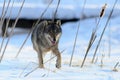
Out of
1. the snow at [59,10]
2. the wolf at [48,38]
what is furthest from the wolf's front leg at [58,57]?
the snow at [59,10]

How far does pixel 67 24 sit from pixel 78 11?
1.07 feet

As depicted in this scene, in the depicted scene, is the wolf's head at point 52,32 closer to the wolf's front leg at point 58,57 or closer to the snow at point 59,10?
the wolf's front leg at point 58,57

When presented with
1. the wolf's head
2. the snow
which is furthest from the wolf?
the snow

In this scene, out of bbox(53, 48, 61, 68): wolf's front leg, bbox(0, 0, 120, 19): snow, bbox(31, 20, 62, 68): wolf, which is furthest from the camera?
bbox(0, 0, 120, 19): snow

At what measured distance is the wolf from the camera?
504 centimetres

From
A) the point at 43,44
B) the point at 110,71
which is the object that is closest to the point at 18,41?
the point at 43,44

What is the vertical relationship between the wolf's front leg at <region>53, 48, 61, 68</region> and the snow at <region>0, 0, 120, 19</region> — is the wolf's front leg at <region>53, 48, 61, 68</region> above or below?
above

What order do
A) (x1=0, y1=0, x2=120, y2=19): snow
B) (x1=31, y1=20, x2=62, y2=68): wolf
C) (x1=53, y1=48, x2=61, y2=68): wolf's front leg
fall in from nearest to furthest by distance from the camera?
(x1=53, y1=48, x2=61, y2=68): wolf's front leg, (x1=31, y1=20, x2=62, y2=68): wolf, (x1=0, y1=0, x2=120, y2=19): snow

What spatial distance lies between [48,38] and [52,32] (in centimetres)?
9

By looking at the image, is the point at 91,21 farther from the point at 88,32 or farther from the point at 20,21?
the point at 20,21

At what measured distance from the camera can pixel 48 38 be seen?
5.11 meters

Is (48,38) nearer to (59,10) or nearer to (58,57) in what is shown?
(58,57)

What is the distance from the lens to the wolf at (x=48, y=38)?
5.04 m

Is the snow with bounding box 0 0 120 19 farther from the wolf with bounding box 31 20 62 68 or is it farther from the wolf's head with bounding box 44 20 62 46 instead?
the wolf's head with bounding box 44 20 62 46
